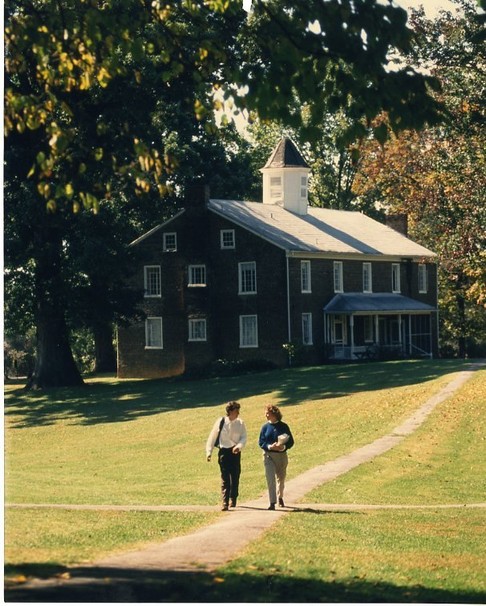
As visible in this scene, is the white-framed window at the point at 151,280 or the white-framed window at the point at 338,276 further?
the white-framed window at the point at 151,280

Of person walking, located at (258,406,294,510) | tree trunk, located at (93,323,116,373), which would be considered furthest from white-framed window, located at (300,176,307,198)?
person walking, located at (258,406,294,510)

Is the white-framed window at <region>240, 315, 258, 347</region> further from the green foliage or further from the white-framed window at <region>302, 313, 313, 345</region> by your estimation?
the green foliage

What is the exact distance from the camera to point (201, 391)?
144 ft

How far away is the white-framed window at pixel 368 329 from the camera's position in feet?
185

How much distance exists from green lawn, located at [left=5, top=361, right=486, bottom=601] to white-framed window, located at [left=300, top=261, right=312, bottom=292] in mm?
6309

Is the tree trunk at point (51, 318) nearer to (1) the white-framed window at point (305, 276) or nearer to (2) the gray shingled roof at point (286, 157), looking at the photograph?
(2) the gray shingled roof at point (286, 157)

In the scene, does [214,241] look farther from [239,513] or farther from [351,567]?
[351,567]

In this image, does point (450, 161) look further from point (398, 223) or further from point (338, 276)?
point (398, 223)

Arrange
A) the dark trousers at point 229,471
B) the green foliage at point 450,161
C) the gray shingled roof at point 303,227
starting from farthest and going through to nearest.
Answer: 1. the gray shingled roof at point 303,227
2. the green foliage at point 450,161
3. the dark trousers at point 229,471

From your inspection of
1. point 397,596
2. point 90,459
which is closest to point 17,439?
point 90,459

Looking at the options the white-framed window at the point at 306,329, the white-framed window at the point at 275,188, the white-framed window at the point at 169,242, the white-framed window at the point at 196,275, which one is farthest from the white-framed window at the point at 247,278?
the white-framed window at the point at 169,242

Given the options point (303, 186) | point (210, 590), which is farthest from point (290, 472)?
point (303, 186)

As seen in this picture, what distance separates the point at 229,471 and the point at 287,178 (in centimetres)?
3288

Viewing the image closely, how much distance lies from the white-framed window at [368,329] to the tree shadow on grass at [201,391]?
8.55 m
